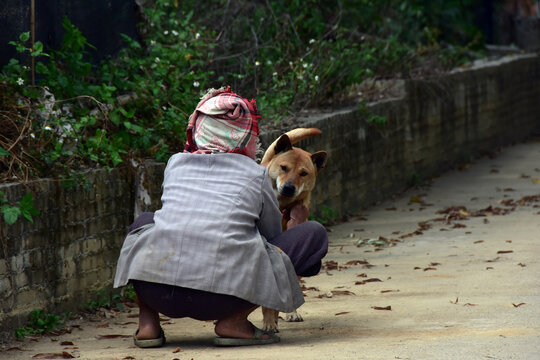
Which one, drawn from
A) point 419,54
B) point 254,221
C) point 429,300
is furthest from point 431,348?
point 419,54

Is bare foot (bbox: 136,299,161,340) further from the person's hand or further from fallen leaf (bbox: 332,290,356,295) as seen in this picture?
fallen leaf (bbox: 332,290,356,295)

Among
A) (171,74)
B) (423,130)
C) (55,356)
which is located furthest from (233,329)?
(423,130)

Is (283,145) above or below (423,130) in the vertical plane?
above

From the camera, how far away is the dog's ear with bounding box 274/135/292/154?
20.0 ft

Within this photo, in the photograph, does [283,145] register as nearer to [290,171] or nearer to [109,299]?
[290,171]

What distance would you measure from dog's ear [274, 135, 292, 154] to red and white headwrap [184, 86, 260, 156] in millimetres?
917

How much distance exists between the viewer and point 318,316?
621 cm

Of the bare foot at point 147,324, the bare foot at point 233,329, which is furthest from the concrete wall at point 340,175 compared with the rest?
the bare foot at point 233,329

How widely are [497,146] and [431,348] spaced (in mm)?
11771

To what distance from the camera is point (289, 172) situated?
6047 mm

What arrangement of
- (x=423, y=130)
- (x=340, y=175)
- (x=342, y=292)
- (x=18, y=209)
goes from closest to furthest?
(x=18, y=209) → (x=342, y=292) → (x=340, y=175) → (x=423, y=130)

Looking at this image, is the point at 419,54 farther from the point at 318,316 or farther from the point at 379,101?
the point at 318,316

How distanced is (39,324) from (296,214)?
68.3 inches

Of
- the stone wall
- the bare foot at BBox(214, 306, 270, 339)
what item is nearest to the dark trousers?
the bare foot at BBox(214, 306, 270, 339)
